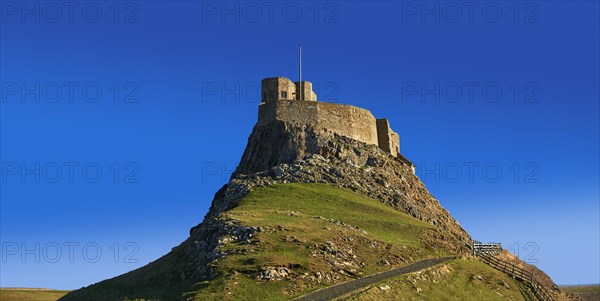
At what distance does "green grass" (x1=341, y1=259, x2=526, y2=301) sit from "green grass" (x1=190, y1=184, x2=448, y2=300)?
157 inches

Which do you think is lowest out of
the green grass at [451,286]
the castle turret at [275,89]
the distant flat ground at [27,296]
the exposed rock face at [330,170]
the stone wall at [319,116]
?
the green grass at [451,286]

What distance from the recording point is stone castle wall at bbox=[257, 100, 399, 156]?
95.8 m

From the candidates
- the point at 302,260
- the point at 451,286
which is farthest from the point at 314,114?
the point at 451,286

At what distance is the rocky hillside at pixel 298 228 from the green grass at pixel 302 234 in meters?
0.10

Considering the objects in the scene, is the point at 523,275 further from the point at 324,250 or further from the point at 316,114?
the point at 316,114

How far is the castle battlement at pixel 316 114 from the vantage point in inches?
3780

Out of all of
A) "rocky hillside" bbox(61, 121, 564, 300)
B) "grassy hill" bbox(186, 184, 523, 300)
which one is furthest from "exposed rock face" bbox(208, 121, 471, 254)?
"grassy hill" bbox(186, 184, 523, 300)

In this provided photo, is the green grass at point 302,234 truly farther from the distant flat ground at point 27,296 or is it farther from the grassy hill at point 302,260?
the distant flat ground at point 27,296

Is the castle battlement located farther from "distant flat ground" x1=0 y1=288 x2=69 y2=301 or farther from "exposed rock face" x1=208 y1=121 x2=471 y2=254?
"distant flat ground" x1=0 y1=288 x2=69 y2=301

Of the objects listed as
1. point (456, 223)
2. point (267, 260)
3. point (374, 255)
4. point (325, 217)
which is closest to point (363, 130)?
point (456, 223)

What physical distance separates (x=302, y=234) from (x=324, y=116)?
42137 millimetres

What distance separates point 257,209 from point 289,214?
170 inches

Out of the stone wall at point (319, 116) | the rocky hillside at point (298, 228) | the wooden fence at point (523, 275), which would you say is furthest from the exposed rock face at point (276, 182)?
the wooden fence at point (523, 275)

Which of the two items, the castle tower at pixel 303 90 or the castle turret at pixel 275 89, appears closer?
the castle turret at pixel 275 89
